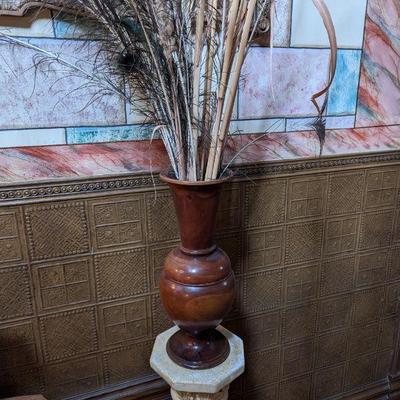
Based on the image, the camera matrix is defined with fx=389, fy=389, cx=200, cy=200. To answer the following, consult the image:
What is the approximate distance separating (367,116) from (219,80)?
0.88m

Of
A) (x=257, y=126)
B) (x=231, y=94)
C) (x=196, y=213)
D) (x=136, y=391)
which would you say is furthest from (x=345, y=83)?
(x=136, y=391)

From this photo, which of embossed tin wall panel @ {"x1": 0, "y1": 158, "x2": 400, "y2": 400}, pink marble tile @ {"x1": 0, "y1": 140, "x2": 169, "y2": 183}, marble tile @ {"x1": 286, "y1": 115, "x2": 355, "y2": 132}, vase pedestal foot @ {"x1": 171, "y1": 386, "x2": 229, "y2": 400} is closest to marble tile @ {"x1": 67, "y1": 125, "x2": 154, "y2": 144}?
pink marble tile @ {"x1": 0, "y1": 140, "x2": 169, "y2": 183}

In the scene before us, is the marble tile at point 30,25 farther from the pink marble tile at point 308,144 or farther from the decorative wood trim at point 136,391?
the decorative wood trim at point 136,391

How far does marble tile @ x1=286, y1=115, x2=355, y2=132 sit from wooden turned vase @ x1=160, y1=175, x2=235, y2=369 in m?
0.56

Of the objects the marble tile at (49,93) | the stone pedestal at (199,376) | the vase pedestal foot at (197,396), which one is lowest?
the vase pedestal foot at (197,396)

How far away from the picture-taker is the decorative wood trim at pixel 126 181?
1.11 meters

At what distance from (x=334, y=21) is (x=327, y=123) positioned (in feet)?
1.17

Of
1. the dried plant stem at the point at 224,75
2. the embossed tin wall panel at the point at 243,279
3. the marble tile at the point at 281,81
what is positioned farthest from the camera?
the marble tile at the point at 281,81

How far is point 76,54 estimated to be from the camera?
3.59 ft

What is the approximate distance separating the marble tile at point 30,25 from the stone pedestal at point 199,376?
0.97m

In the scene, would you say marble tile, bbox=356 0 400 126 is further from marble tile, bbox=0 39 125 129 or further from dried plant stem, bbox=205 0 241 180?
marble tile, bbox=0 39 125 129

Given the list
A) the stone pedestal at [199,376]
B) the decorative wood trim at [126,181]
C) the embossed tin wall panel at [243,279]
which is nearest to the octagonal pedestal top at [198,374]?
the stone pedestal at [199,376]

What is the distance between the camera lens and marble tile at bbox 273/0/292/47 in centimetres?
128

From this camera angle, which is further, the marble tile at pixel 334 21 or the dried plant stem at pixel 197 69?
the marble tile at pixel 334 21
